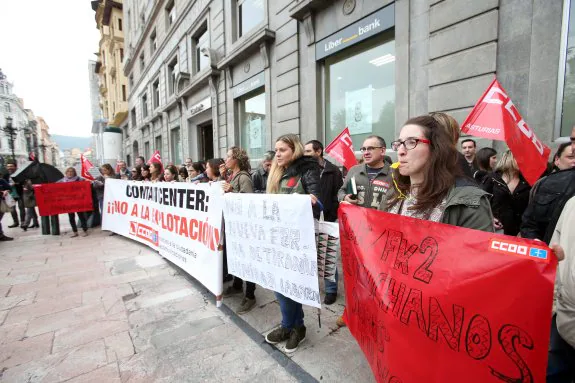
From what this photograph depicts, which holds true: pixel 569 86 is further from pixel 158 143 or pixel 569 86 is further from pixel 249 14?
pixel 158 143

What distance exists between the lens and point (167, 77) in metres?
17.4

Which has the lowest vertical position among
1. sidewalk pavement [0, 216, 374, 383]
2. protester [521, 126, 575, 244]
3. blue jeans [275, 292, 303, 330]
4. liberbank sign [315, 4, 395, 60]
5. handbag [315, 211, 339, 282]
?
sidewalk pavement [0, 216, 374, 383]

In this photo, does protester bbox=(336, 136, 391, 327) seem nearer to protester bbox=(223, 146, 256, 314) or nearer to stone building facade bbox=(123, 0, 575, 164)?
protester bbox=(223, 146, 256, 314)

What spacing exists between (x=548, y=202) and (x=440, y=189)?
1437 millimetres

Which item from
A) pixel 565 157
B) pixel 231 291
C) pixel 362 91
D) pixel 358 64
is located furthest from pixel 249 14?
pixel 565 157

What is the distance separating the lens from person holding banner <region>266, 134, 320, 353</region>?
2434 millimetres

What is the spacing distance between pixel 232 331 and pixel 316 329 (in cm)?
81

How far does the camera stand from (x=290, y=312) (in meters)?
2.43

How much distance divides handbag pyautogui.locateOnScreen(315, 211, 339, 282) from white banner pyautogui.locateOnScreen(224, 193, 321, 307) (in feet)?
0.45

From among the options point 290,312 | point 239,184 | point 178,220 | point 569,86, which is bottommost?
point 290,312

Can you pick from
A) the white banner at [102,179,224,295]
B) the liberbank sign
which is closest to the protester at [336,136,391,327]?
the white banner at [102,179,224,295]

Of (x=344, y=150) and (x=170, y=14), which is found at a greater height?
(x=170, y=14)

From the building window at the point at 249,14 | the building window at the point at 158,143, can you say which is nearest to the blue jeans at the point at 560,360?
the building window at the point at 249,14

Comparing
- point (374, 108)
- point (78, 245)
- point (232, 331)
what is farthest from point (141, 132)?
point (232, 331)
